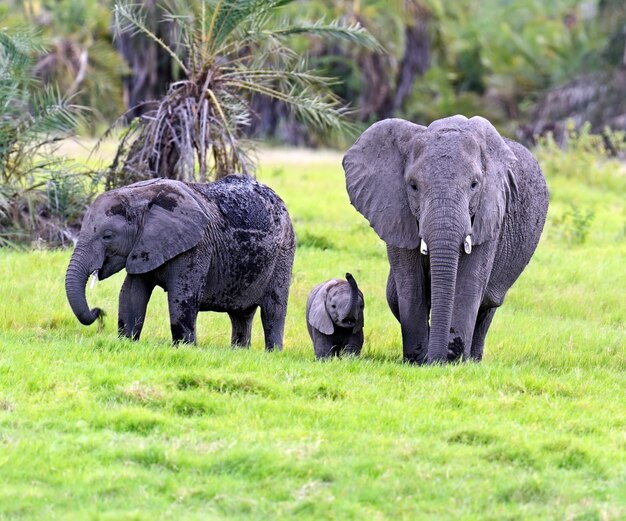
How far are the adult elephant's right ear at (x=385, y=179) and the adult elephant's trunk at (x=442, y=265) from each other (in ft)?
1.69

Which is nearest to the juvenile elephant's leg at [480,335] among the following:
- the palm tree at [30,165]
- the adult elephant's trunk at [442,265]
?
the adult elephant's trunk at [442,265]

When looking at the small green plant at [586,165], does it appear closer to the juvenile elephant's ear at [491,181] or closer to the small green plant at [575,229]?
the small green plant at [575,229]

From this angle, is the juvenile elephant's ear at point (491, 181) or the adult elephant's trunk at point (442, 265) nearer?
the adult elephant's trunk at point (442, 265)

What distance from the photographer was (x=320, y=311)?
38.8 ft

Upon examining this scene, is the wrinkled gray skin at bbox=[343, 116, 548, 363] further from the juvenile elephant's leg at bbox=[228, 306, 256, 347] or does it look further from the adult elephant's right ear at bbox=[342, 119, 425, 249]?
the juvenile elephant's leg at bbox=[228, 306, 256, 347]

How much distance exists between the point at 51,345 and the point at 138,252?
1.02 metres

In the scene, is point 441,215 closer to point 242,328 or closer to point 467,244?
point 467,244

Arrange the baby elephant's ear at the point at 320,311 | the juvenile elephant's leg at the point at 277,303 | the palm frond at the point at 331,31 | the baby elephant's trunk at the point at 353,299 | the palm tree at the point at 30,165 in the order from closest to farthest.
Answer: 1. the baby elephant's trunk at the point at 353,299
2. the baby elephant's ear at the point at 320,311
3. the juvenile elephant's leg at the point at 277,303
4. the palm tree at the point at 30,165
5. the palm frond at the point at 331,31

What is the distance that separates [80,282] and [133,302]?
671 millimetres

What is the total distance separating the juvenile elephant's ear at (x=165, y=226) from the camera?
10.7 meters

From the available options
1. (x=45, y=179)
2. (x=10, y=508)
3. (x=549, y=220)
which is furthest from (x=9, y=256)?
(x=549, y=220)

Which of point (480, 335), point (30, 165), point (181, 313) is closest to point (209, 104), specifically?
point (30, 165)

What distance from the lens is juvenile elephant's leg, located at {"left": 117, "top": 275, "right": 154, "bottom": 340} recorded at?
10.9 metres

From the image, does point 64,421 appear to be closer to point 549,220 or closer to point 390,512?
point 390,512
